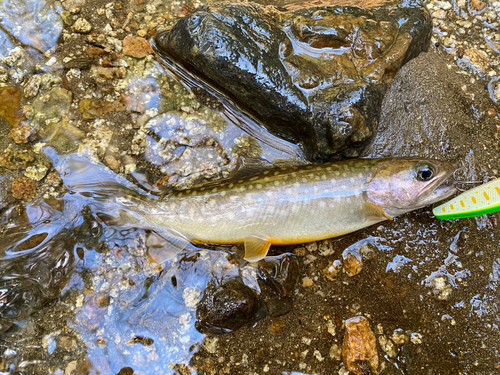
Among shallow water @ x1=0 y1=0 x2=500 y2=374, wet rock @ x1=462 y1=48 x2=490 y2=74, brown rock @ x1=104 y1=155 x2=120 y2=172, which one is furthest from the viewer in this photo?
wet rock @ x1=462 y1=48 x2=490 y2=74

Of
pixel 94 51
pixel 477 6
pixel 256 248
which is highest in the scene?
pixel 477 6

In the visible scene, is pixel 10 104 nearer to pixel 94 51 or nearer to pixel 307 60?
pixel 94 51

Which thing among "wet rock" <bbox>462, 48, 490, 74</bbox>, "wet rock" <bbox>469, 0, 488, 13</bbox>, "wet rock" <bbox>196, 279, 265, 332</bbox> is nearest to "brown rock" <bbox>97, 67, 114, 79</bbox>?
"wet rock" <bbox>196, 279, 265, 332</bbox>

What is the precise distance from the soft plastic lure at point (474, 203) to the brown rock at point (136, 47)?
11.7 feet

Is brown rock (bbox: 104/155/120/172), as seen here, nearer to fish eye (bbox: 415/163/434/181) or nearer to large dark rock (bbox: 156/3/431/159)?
large dark rock (bbox: 156/3/431/159)

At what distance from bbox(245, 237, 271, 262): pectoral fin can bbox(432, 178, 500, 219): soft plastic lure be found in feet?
5.78

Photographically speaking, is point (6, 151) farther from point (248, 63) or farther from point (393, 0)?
point (393, 0)

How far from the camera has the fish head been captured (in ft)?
10.2

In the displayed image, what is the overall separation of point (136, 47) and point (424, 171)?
3.31 m

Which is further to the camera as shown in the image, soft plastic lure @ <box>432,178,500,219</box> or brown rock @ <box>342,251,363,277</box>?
brown rock @ <box>342,251,363,277</box>

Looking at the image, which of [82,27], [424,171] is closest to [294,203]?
[424,171]

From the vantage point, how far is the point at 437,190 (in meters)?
3.15

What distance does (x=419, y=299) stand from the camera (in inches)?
128

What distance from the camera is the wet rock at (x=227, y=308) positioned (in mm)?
2975
